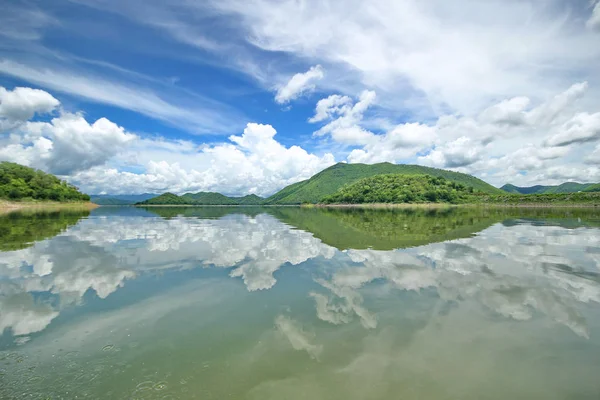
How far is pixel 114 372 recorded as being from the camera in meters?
6.50

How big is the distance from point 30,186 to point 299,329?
187 m

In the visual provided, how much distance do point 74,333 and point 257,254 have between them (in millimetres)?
12687

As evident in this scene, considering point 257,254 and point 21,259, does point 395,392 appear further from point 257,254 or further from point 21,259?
point 21,259

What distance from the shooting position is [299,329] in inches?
348

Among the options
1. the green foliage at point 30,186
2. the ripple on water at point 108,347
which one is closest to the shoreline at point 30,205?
the green foliage at point 30,186

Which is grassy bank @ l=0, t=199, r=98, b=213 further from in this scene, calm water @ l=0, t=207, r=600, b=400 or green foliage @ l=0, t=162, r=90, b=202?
calm water @ l=0, t=207, r=600, b=400

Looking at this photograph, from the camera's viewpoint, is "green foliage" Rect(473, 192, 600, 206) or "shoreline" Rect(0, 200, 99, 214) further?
"green foliage" Rect(473, 192, 600, 206)

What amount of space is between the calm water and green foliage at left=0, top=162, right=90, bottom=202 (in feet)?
494

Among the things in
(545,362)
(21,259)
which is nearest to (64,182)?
(21,259)

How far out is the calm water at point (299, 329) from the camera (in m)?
6.20

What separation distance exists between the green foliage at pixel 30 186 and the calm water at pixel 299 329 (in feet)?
494

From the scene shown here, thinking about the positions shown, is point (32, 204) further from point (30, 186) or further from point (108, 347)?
point (108, 347)

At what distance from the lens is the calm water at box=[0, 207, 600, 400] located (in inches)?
244

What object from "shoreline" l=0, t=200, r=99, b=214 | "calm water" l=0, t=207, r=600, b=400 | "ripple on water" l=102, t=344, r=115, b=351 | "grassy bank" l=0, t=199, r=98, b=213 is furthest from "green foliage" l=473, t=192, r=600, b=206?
"shoreline" l=0, t=200, r=99, b=214
